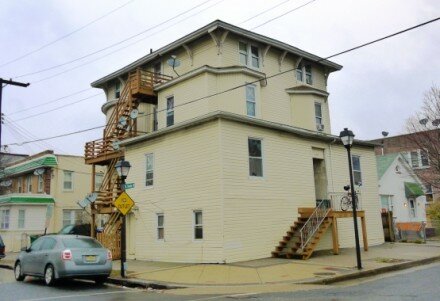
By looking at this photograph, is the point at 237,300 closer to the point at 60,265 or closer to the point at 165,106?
the point at 60,265

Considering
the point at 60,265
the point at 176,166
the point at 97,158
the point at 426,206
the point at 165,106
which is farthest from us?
the point at 426,206

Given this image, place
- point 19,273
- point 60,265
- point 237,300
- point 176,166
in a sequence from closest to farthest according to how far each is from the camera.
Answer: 1. point 237,300
2. point 60,265
3. point 19,273
4. point 176,166

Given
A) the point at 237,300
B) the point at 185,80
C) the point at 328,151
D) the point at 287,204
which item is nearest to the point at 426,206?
the point at 328,151

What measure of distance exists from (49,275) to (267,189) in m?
9.68

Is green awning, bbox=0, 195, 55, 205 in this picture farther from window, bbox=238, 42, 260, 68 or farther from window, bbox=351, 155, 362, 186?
window, bbox=351, 155, 362, 186

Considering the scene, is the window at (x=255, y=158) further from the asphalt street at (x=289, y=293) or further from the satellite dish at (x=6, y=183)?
the satellite dish at (x=6, y=183)

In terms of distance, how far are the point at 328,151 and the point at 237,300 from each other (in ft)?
48.5

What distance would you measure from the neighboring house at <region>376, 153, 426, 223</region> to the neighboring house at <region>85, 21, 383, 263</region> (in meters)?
9.27

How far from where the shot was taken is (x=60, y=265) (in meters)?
13.4

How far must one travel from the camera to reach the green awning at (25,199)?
1312 inches

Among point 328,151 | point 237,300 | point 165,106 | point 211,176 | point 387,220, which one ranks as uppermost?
point 165,106

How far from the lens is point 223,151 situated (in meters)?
18.4

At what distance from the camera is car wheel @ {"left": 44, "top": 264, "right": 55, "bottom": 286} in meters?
13.8

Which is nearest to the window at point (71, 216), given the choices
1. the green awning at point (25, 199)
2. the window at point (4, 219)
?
the green awning at point (25, 199)
